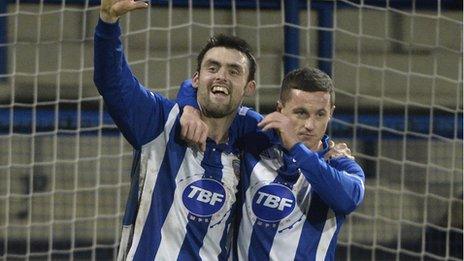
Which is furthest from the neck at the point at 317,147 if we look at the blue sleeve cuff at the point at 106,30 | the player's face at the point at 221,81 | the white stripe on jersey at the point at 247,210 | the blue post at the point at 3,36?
the blue post at the point at 3,36

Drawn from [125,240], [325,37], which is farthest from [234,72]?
[325,37]

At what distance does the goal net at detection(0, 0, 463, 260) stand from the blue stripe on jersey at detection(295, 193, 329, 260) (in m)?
2.01

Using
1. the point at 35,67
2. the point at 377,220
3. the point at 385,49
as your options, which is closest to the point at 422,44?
the point at 385,49

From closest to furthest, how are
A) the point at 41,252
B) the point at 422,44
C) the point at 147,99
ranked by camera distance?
1. the point at 147,99
2. the point at 41,252
3. the point at 422,44

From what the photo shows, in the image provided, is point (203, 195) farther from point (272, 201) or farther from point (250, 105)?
point (250, 105)

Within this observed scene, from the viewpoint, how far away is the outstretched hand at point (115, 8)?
8.89 ft

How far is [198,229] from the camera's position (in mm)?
2904

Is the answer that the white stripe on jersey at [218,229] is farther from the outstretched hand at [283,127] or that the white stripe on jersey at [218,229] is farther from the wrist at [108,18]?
the wrist at [108,18]

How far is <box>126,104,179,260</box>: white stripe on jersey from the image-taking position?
2904mm

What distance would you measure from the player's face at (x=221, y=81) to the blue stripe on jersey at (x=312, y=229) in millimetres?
315

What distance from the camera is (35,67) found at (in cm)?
523

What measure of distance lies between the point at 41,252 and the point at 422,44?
193 centimetres

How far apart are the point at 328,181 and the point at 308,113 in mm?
205

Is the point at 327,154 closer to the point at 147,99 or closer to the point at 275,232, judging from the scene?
the point at 275,232
